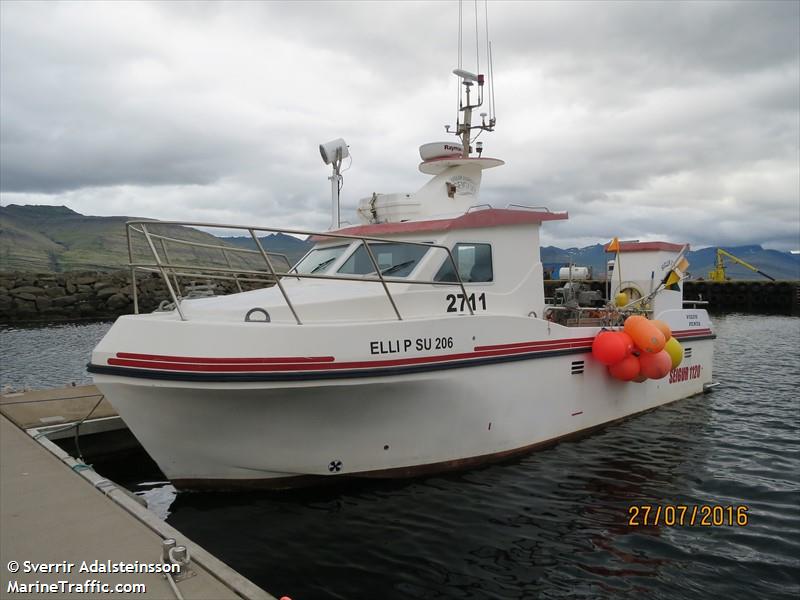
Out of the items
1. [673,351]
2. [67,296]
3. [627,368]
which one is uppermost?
[67,296]

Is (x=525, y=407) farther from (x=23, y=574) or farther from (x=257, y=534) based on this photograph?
(x=23, y=574)

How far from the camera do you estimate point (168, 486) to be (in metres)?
6.12

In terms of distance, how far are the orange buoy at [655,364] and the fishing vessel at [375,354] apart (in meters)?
0.04

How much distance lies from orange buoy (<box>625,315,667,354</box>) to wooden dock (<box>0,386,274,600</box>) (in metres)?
5.72

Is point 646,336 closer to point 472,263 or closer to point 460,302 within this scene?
point 472,263

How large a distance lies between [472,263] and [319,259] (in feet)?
6.50

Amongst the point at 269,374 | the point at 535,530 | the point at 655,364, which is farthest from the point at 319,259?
the point at 655,364

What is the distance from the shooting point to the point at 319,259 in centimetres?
726

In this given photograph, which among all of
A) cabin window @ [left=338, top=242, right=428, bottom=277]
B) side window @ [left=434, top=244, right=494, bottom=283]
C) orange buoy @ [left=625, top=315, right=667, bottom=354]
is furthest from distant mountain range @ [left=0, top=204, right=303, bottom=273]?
orange buoy @ [left=625, top=315, right=667, bottom=354]

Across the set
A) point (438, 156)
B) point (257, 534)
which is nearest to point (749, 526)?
point (257, 534)

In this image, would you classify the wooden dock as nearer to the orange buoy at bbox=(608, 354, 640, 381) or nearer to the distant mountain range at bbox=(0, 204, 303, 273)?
the orange buoy at bbox=(608, 354, 640, 381)

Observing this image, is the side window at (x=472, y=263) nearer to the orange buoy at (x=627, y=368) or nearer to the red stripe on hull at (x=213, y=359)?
the orange buoy at (x=627, y=368)

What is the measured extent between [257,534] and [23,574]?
1809mm

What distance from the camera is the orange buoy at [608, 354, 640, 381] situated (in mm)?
7324
